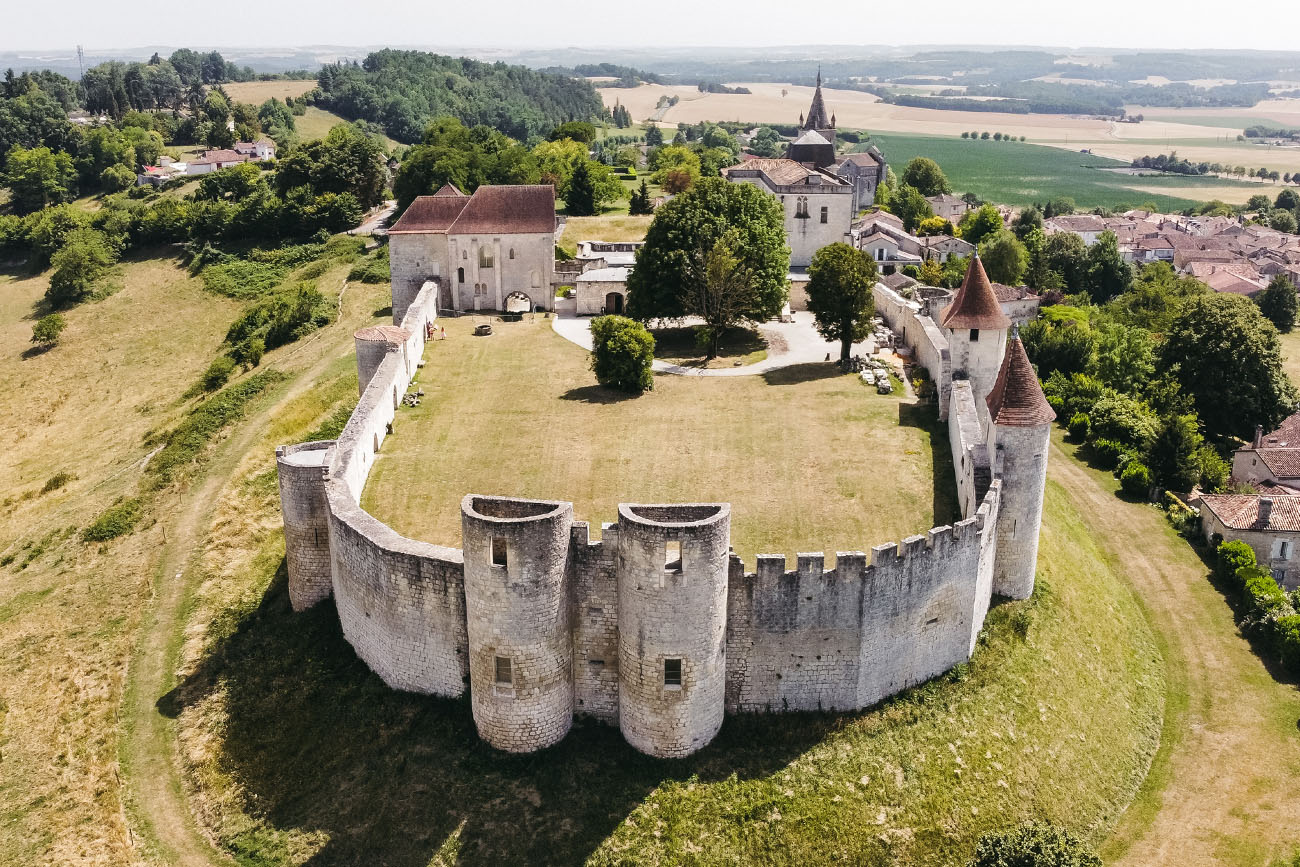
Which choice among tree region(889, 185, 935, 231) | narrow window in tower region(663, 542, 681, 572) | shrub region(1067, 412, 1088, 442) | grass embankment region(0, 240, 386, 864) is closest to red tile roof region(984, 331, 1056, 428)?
narrow window in tower region(663, 542, 681, 572)

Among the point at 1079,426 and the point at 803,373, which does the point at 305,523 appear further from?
the point at 1079,426

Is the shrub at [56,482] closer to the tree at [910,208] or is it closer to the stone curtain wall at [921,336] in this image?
the stone curtain wall at [921,336]

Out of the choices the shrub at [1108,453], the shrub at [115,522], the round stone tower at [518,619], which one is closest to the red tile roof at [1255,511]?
the shrub at [1108,453]

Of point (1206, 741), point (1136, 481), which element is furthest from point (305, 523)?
point (1136, 481)

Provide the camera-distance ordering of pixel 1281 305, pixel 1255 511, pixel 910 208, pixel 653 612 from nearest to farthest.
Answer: pixel 653 612, pixel 1255 511, pixel 1281 305, pixel 910 208

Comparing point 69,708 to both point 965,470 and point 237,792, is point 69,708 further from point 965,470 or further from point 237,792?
point 965,470

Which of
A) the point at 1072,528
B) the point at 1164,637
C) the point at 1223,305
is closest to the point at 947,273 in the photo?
the point at 1223,305
